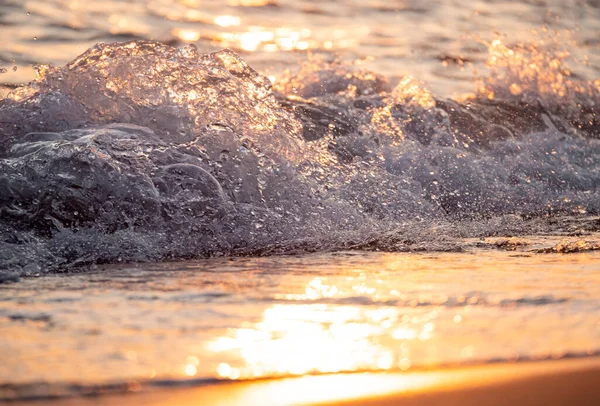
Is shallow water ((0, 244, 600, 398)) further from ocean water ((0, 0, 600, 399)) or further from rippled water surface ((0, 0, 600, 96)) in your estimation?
rippled water surface ((0, 0, 600, 96))

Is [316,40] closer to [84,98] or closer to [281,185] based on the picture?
[84,98]

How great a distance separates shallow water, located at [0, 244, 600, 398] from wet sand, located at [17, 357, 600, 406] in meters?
0.03

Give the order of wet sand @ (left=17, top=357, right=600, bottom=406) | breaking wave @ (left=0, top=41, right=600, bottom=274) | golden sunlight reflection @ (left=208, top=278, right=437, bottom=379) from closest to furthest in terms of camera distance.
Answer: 1. wet sand @ (left=17, top=357, right=600, bottom=406)
2. golden sunlight reflection @ (left=208, top=278, right=437, bottom=379)
3. breaking wave @ (left=0, top=41, right=600, bottom=274)

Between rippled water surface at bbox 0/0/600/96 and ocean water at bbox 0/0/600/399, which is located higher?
rippled water surface at bbox 0/0/600/96

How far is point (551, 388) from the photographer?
1.03 meters

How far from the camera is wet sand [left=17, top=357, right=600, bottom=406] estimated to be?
0.97 m

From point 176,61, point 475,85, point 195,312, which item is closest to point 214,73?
point 176,61

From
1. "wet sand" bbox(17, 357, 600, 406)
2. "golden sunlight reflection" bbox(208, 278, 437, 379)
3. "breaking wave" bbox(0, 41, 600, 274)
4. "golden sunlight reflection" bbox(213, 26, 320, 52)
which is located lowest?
"wet sand" bbox(17, 357, 600, 406)

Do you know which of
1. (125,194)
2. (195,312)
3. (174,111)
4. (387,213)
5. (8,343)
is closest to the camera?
(8,343)

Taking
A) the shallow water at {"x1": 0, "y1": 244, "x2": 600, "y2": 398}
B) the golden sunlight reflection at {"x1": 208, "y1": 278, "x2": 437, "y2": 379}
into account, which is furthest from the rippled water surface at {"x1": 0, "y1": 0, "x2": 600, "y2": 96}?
the golden sunlight reflection at {"x1": 208, "y1": 278, "x2": 437, "y2": 379}

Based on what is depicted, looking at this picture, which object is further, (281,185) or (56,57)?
(56,57)

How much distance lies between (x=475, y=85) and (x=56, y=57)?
243 cm

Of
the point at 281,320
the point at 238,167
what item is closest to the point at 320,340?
the point at 281,320

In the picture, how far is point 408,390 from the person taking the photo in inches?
39.6
